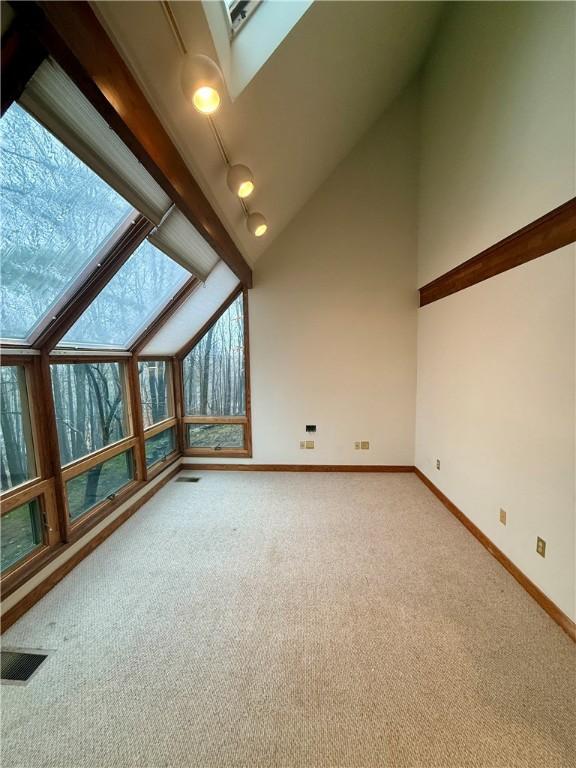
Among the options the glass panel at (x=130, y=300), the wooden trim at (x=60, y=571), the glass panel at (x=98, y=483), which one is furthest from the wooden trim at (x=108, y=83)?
the wooden trim at (x=60, y=571)

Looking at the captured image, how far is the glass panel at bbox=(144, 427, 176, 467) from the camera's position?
10.9 feet

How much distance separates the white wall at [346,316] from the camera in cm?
338

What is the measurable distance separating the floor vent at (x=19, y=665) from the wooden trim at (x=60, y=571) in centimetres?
21

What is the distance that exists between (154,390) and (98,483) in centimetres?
118

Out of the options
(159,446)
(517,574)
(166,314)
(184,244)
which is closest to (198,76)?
(184,244)

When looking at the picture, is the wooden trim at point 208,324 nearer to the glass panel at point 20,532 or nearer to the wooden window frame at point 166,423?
the wooden window frame at point 166,423

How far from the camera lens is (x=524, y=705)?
1229mm

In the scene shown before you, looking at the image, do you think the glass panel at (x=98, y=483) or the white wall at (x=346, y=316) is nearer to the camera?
the glass panel at (x=98, y=483)

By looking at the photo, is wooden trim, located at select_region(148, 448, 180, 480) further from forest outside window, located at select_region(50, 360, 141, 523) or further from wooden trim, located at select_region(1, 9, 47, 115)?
wooden trim, located at select_region(1, 9, 47, 115)

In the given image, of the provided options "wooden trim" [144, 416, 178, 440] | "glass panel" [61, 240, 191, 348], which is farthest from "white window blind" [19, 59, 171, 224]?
"wooden trim" [144, 416, 178, 440]

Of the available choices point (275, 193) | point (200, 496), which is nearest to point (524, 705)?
point (200, 496)

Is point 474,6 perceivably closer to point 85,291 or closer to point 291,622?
point 85,291

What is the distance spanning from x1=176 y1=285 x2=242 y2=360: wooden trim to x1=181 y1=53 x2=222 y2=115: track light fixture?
2385 mm

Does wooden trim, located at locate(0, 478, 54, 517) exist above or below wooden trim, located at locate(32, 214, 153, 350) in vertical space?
below
